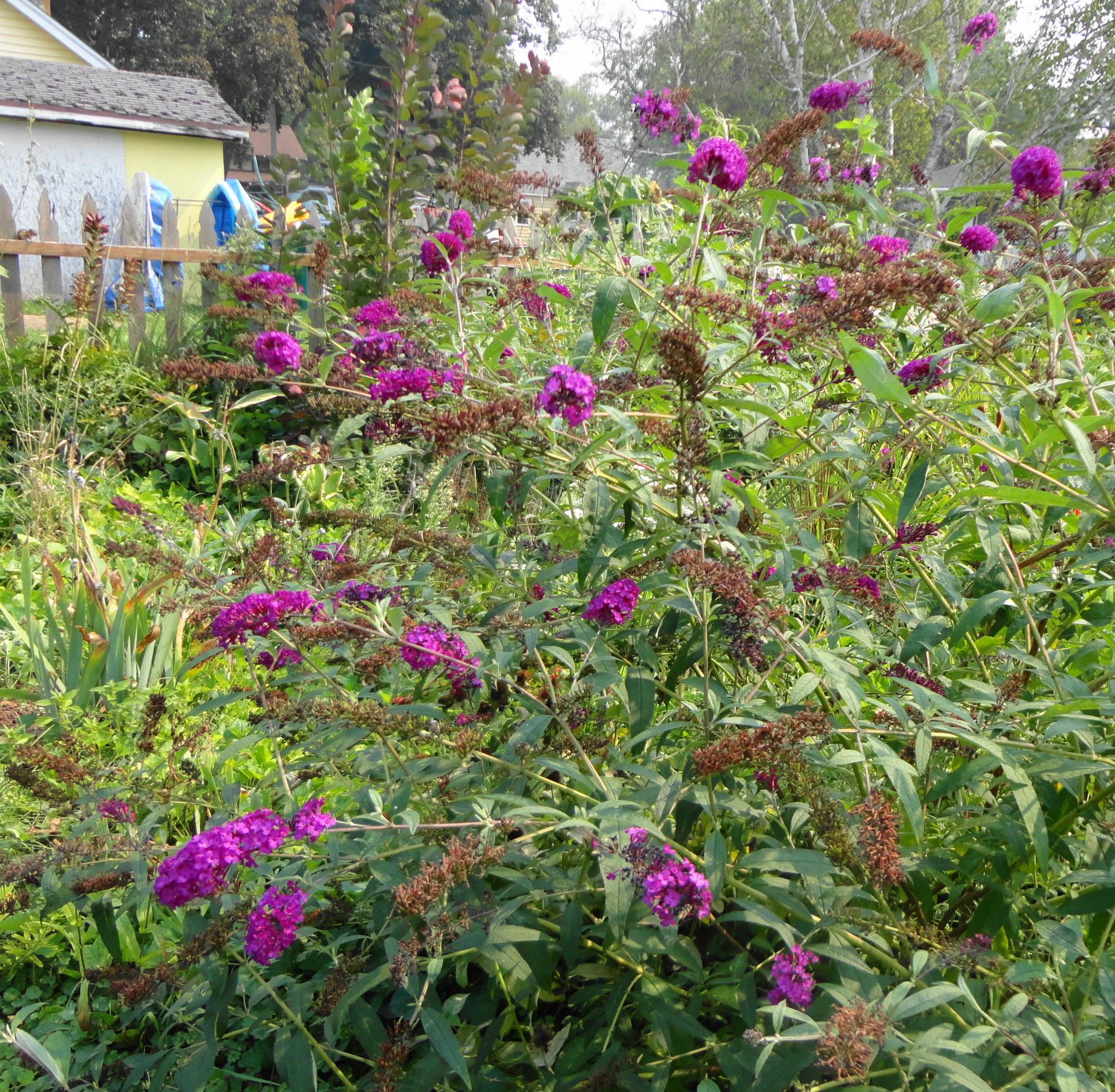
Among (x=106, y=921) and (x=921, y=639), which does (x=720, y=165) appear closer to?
(x=921, y=639)

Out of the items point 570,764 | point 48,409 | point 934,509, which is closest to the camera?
point 570,764

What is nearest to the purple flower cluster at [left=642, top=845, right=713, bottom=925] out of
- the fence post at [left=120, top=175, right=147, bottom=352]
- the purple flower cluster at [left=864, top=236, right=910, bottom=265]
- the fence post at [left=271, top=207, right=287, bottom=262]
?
the purple flower cluster at [left=864, top=236, right=910, bottom=265]

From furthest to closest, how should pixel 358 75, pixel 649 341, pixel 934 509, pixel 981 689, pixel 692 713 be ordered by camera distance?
pixel 358 75 < pixel 934 509 < pixel 649 341 < pixel 692 713 < pixel 981 689

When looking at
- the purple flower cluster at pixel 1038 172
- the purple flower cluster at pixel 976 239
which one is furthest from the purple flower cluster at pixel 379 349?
the purple flower cluster at pixel 976 239

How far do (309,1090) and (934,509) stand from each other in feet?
6.55

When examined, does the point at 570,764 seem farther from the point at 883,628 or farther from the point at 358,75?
the point at 358,75

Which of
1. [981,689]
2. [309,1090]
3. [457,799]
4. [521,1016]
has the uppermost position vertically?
[981,689]

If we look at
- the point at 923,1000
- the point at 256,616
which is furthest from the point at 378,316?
the point at 923,1000

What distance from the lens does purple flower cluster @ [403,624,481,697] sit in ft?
4.95

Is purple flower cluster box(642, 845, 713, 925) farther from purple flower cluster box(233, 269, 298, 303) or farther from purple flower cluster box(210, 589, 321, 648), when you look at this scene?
purple flower cluster box(233, 269, 298, 303)

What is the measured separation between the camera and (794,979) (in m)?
1.19

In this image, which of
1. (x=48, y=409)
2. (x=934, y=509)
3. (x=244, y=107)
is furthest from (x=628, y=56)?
(x=934, y=509)

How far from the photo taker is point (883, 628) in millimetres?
1899

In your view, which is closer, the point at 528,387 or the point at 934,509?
the point at 528,387
